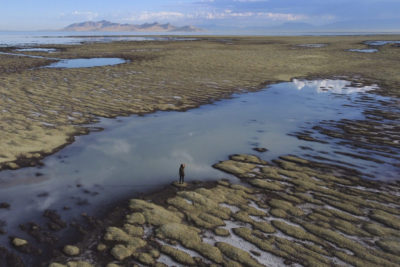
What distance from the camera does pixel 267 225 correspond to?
40.2 feet

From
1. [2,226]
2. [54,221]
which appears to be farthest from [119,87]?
[2,226]

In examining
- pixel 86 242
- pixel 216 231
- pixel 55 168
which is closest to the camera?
pixel 86 242

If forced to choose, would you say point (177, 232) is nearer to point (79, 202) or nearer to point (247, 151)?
point (79, 202)

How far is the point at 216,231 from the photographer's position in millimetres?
11820

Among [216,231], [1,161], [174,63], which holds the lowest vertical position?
[216,231]

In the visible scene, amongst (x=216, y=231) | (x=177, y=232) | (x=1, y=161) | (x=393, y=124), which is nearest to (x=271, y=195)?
(x=216, y=231)

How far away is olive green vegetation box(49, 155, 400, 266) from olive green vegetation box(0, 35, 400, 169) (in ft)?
32.4

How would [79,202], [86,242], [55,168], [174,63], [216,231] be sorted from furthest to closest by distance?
[174,63] < [55,168] < [79,202] < [216,231] < [86,242]

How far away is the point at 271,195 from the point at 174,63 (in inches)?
1874

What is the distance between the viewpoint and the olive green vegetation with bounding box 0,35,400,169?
21516 millimetres

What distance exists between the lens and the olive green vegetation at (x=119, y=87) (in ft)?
70.6

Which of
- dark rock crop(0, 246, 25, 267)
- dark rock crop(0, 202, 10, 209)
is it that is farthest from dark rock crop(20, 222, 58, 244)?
dark rock crop(0, 202, 10, 209)

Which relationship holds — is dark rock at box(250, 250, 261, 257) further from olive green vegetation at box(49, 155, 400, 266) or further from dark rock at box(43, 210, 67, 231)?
dark rock at box(43, 210, 67, 231)

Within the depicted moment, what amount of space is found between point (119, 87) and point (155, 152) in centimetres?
2088
